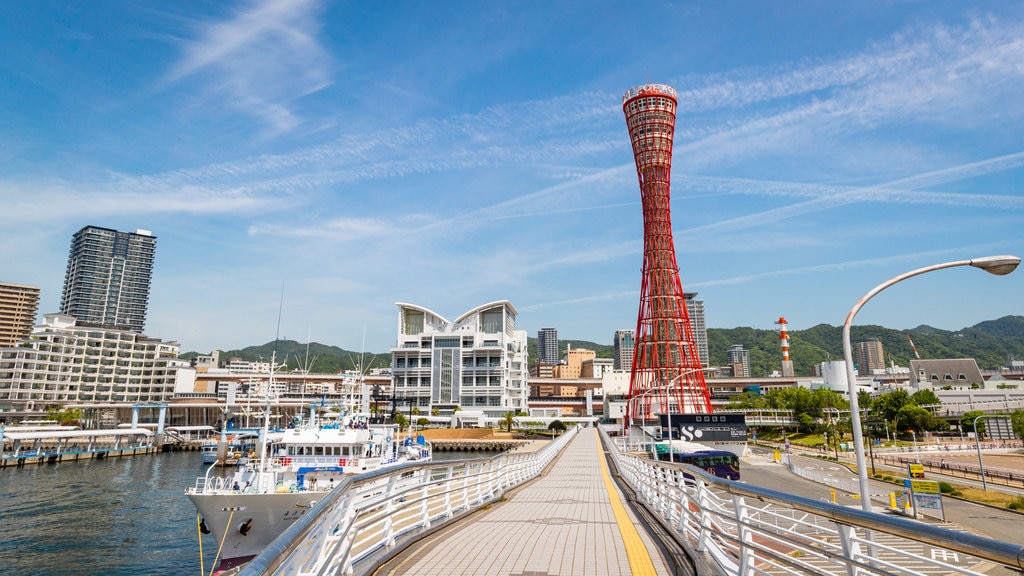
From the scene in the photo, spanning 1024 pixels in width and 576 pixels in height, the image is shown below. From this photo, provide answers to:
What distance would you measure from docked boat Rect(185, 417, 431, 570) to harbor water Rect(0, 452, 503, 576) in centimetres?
204

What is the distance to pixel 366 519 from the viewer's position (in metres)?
6.29

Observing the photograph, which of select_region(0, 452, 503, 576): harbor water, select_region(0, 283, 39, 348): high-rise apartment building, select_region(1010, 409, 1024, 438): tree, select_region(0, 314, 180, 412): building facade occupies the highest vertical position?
select_region(0, 283, 39, 348): high-rise apartment building

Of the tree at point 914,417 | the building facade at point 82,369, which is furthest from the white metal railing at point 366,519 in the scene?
the building facade at point 82,369

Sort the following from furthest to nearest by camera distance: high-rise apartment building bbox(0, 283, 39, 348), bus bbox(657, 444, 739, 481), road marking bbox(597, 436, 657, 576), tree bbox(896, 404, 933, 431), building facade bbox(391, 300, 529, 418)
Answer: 1. high-rise apartment building bbox(0, 283, 39, 348)
2. building facade bbox(391, 300, 529, 418)
3. tree bbox(896, 404, 933, 431)
4. bus bbox(657, 444, 739, 481)
5. road marking bbox(597, 436, 657, 576)

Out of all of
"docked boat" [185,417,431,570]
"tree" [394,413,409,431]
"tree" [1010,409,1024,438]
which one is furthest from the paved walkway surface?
"tree" [394,413,409,431]

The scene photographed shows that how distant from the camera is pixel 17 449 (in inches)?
2039

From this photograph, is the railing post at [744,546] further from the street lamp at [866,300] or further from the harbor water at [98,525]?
the harbor water at [98,525]

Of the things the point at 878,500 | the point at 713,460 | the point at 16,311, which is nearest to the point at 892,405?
the point at 878,500

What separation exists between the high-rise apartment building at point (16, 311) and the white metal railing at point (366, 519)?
21662 centimetres

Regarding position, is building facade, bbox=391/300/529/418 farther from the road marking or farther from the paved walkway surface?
the paved walkway surface

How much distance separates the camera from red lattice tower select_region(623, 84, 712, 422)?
58.7m

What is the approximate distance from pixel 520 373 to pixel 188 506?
74318 mm

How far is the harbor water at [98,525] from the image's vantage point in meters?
20.9

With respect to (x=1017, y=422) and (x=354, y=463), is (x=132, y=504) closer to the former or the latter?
(x=354, y=463)
